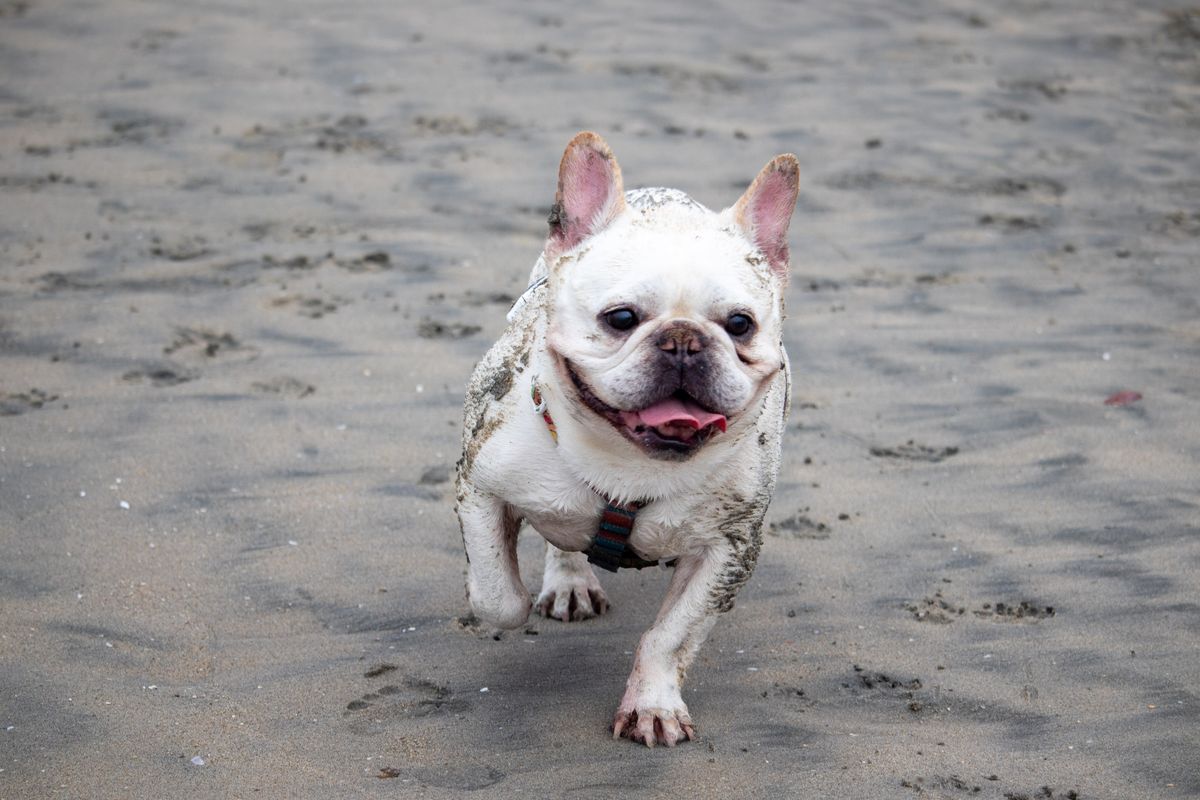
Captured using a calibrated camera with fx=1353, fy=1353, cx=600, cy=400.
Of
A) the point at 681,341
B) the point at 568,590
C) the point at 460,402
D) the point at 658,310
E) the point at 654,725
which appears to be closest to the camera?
the point at 681,341

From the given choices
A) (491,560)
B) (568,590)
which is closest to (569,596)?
(568,590)

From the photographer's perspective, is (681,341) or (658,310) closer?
(681,341)

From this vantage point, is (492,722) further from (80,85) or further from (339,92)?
(80,85)

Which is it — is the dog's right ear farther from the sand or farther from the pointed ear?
the sand

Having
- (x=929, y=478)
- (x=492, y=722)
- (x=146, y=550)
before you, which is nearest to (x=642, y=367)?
(x=492, y=722)

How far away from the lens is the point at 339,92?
978 cm

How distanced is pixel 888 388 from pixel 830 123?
394cm

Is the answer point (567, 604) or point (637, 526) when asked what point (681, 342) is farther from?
point (567, 604)

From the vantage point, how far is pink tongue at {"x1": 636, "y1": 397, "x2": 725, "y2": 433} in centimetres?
337

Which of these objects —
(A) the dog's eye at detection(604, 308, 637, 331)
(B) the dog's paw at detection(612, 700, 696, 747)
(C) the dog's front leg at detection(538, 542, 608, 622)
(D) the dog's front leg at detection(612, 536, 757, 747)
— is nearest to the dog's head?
(A) the dog's eye at detection(604, 308, 637, 331)

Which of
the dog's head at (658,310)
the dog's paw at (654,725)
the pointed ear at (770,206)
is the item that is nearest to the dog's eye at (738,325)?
the dog's head at (658,310)

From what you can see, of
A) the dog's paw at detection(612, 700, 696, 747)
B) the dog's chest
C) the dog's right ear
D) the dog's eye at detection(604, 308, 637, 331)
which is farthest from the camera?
the dog's paw at detection(612, 700, 696, 747)

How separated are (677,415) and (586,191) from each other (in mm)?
694

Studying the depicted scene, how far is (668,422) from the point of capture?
11.1 feet
